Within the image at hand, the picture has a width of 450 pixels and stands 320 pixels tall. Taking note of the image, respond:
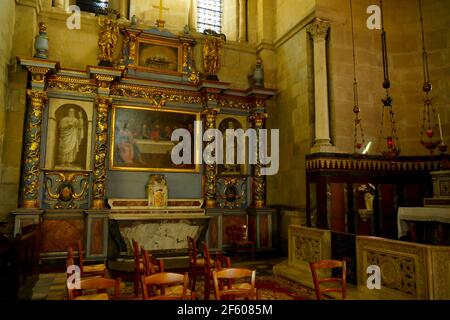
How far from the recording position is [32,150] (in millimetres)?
7473

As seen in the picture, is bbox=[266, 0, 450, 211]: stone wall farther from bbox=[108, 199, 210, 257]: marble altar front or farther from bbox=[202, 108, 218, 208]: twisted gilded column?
bbox=[108, 199, 210, 257]: marble altar front

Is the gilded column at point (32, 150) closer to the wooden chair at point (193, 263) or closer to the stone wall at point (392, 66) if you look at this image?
the wooden chair at point (193, 263)

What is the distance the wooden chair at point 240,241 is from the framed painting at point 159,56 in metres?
4.26

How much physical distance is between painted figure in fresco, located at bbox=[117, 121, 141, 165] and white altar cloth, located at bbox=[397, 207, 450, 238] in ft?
18.8

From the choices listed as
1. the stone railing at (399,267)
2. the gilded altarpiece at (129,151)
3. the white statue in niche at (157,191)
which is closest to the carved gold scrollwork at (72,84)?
the gilded altarpiece at (129,151)

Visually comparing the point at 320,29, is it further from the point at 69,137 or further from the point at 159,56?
the point at 69,137

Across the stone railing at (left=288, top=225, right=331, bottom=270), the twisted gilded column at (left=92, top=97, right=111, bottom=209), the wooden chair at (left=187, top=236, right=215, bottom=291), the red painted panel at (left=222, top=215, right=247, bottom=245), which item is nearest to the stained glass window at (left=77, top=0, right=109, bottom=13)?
the twisted gilded column at (left=92, top=97, right=111, bottom=209)

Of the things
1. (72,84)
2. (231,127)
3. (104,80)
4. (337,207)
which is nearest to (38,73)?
(72,84)

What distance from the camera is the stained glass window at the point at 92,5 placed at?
9570 mm

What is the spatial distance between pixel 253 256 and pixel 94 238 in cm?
353

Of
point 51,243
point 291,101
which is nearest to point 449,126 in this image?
point 291,101

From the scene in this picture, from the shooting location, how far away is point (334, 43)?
8.29 m

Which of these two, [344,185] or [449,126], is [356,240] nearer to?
[344,185]

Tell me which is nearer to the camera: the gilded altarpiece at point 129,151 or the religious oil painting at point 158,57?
the gilded altarpiece at point 129,151
